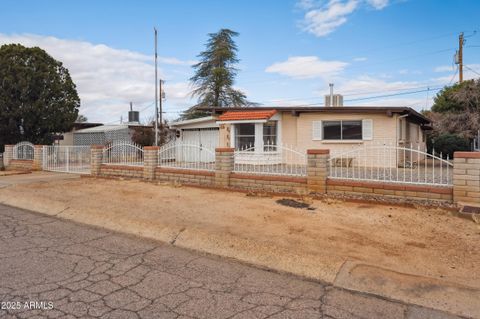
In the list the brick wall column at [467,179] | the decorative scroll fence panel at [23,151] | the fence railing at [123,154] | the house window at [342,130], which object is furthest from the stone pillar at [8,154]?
the brick wall column at [467,179]

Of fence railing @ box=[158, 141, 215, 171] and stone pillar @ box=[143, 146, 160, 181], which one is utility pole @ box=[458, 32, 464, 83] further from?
stone pillar @ box=[143, 146, 160, 181]

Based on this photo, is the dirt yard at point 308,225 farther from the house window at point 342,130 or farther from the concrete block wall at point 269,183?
the house window at point 342,130

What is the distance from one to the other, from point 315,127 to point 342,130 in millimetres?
1198

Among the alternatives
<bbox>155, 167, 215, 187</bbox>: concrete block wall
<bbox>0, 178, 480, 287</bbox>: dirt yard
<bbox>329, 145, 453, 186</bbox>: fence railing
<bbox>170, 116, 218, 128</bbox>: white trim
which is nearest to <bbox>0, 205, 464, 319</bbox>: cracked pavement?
<bbox>0, 178, 480, 287</bbox>: dirt yard

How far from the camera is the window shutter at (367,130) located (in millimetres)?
14867

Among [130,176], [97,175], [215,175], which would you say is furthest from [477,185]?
[97,175]

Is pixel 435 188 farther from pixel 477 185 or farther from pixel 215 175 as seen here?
pixel 215 175

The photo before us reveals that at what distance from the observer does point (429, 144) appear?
87.5ft

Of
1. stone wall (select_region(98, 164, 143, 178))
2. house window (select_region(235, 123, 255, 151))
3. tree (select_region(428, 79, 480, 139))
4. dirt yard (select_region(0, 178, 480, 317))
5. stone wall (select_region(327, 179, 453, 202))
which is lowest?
dirt yard (select_region(0, 178, 480, 317))

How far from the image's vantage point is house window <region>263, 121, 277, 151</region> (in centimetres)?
1673

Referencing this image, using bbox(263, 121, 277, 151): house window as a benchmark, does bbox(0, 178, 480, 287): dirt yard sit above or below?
below

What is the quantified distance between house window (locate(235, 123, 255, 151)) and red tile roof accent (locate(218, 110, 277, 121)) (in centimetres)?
48

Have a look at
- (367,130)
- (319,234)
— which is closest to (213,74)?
(367,130)

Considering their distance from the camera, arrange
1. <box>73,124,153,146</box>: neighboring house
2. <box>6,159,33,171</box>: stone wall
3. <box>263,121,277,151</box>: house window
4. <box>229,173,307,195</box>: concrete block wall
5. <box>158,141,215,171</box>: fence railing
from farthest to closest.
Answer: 1. <box>73,124,153,146</box>: neighboring house
2. <box>6,159,33,171</box>: stone wall
3. <box>263,121,277,151</box>: house window
4. <box>158,141,215,171</box>: fence railing
5. <box>229,173,307,195</box>: concrete block wall
